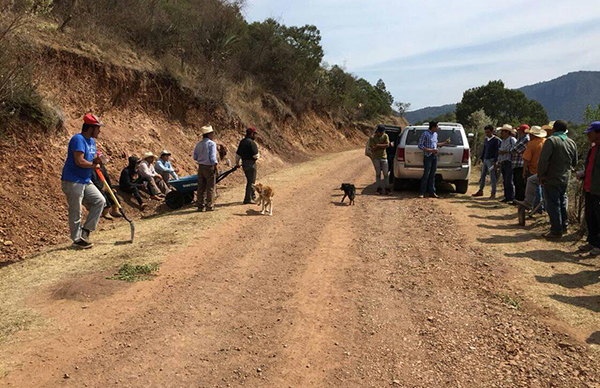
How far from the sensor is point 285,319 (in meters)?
4.36

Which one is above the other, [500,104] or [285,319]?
[500,104]

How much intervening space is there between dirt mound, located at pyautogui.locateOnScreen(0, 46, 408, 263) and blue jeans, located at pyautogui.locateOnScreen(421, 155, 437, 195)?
7.03 m

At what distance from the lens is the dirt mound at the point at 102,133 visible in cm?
821

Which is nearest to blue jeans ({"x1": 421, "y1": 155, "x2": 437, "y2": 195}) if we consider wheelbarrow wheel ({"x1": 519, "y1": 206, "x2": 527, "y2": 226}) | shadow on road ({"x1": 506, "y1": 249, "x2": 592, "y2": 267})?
wheelbarrow wheel ({"x1": 519, "y1": 206, "x2": 527, "y2": 226})

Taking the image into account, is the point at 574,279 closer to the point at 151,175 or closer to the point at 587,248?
the point at 587,248

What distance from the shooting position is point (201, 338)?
156 inches

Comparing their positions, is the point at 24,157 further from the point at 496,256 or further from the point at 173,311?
the point at 496,256

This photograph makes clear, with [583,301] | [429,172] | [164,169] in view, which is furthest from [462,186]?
[164,169]

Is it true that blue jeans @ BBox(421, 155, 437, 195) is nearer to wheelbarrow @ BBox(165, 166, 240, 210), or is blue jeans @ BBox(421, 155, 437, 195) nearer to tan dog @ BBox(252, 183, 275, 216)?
tan dog @ BBox(252, 183, 275, 216)

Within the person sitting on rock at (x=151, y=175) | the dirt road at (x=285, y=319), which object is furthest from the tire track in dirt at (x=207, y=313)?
the person sitting on rock at (x=151, y=175)

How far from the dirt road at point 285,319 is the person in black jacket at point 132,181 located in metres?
3.77

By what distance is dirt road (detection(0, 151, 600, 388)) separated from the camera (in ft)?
11.2

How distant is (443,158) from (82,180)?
28.5 feet

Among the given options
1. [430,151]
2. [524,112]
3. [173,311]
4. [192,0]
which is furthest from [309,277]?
[524,112]
